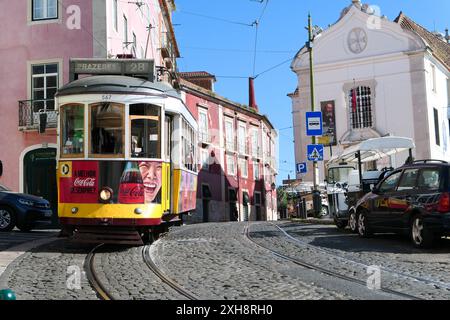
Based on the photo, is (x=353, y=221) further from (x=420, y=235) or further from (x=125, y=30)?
(x=125, y=30)

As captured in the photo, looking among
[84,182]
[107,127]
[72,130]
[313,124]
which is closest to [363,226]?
[107,127]

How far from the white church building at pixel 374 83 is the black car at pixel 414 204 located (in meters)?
23.8

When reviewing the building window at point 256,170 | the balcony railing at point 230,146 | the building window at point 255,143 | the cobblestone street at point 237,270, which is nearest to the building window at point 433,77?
the building window at point 255,143

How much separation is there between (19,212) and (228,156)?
26.8 m

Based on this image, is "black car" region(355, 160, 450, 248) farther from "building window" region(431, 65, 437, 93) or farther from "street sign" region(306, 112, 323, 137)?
"building window" region(431, 65, 437, 93)

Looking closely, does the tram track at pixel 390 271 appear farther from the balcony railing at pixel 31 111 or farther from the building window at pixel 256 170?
the building window at pixel 256 170

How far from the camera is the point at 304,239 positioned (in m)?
12.9

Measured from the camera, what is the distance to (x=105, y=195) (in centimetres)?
1048

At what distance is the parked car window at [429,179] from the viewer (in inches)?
421

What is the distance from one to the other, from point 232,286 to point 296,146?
36085 mm

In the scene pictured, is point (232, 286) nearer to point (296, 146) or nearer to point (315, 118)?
point (315, 118)

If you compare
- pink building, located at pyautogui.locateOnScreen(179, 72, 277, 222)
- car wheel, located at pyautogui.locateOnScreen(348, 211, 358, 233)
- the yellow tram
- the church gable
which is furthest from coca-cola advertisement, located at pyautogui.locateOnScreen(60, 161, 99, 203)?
the church gable

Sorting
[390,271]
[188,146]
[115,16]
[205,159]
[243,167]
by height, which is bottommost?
[390,271]
